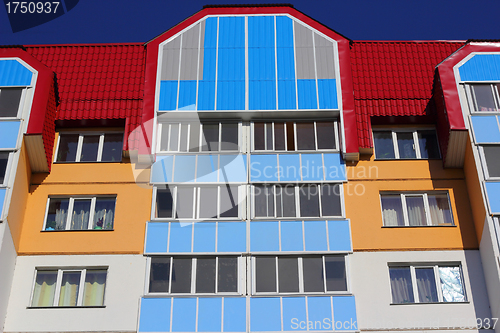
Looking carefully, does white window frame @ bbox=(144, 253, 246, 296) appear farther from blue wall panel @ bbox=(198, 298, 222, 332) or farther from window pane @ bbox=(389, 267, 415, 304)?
window pane @ bbox=(389, 267, 415, 304)

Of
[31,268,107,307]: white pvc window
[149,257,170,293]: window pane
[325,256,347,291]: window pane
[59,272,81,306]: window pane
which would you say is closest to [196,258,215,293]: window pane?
[149,257,170,293]: window pane

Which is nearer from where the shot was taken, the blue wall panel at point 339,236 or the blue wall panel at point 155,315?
the blue wall panel at point 155,315

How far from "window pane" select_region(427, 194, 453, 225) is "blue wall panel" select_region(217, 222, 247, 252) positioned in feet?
23.1

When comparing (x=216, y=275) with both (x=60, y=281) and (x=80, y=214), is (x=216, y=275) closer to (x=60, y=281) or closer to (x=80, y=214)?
(x=60, y=281)

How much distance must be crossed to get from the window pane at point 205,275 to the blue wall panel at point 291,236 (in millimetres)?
2555

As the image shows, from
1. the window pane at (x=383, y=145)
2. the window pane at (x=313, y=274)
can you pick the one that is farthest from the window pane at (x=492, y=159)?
the window pane at (x=313, y=274)

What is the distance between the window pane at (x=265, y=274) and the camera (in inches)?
677

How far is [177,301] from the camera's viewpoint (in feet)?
55.6

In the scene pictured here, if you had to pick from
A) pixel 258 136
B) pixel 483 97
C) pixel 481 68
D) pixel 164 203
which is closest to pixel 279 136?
pixel 258 136

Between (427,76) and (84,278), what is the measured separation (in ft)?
51.9

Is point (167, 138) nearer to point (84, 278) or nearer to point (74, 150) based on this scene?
point (74, 150)

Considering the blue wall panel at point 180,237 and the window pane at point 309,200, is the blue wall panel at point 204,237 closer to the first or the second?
the blue wall panel at point 180,237

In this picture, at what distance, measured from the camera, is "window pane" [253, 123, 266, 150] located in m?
20.1

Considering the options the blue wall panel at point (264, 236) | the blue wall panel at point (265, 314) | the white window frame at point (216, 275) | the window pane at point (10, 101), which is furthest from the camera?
the window pane at point (10, 101)
